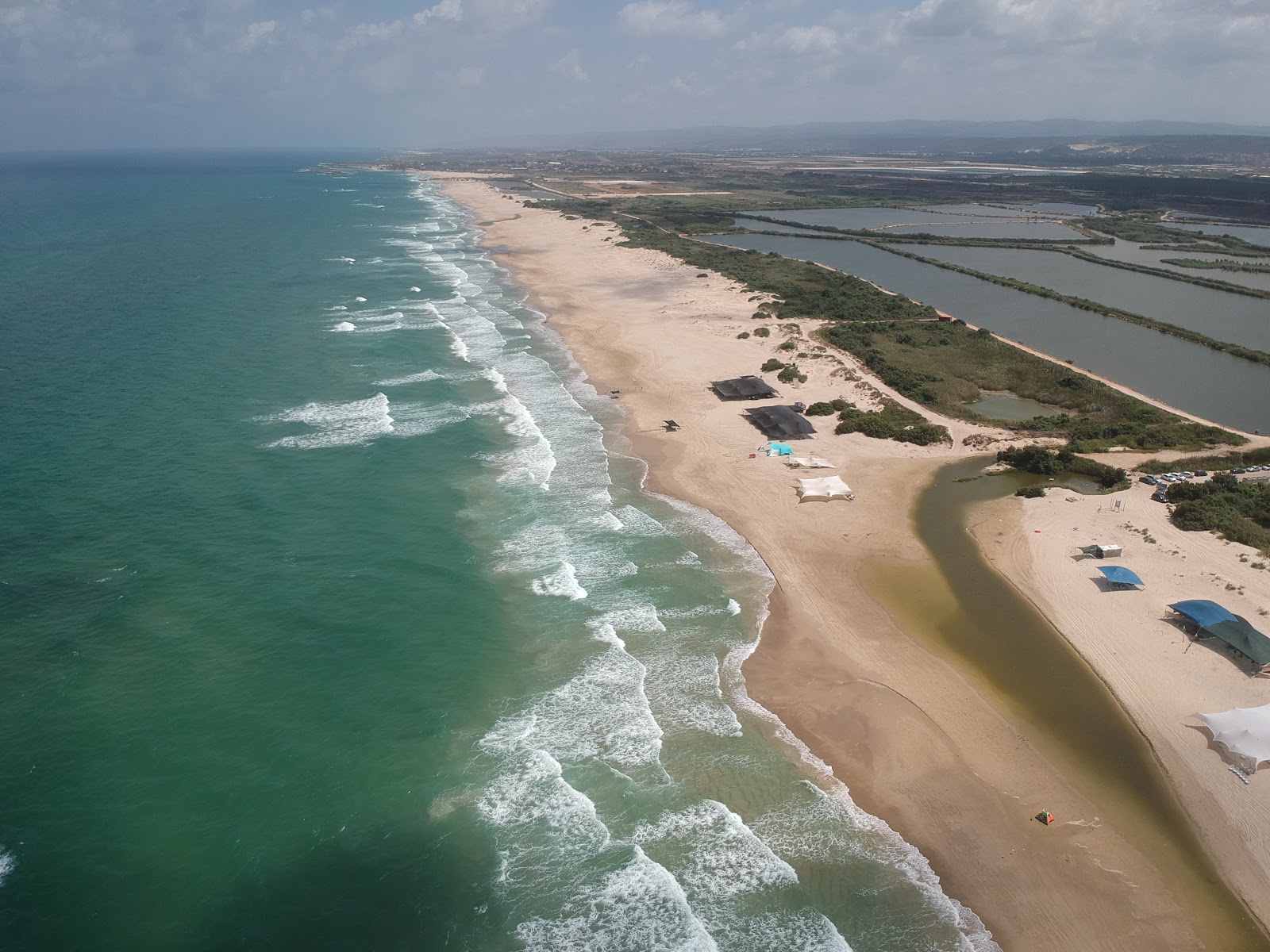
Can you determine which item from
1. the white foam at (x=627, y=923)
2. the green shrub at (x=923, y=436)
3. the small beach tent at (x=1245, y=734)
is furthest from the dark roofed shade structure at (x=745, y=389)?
the white foam at (x=627, y=923)

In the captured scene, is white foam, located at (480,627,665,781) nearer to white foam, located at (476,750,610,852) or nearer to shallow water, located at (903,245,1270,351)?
white foam, located at (476,750,610,852)

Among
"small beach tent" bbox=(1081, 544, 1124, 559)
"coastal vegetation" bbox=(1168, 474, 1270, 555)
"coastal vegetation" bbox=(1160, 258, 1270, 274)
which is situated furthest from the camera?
"coastal vegetation" bbox=(1160, 258, 1270, 274)

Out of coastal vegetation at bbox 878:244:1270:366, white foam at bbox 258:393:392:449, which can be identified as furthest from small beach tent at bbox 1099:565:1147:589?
coastal vegetation at bbox 878:244:1270:366

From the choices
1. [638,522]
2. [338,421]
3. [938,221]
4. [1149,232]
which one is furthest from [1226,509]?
[938,221]

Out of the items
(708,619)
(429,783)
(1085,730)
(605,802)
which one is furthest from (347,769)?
(1085,730)

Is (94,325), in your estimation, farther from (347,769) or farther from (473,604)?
(347,769)
